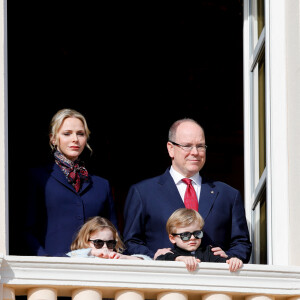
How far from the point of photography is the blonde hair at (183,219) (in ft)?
23.4

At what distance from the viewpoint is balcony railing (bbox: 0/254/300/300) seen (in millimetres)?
6777

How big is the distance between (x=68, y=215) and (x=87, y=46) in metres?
4.64

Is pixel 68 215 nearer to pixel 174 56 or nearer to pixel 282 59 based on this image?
pixel 282 59

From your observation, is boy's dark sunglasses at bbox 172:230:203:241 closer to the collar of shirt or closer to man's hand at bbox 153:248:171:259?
man's hand at bbox 153:248:171:259

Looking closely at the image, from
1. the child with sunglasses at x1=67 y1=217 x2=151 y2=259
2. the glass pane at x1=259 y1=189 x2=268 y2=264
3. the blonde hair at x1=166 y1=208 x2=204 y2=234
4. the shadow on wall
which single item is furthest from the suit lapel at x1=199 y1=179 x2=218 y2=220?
the shadow on wall

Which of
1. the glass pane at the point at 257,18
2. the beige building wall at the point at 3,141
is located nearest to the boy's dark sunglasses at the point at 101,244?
the beige building wall at the point at 3,141

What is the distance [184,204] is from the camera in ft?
25.3

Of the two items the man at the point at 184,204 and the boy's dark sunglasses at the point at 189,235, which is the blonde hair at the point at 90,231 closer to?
the man at the point at 184,204

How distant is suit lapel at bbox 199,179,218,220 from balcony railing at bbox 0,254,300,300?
733mm

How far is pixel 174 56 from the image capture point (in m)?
12.2

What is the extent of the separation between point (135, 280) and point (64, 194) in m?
1.01

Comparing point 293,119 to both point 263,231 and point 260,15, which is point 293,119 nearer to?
point 263,231

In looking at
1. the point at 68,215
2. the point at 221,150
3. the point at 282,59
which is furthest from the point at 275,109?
the point at 221,150

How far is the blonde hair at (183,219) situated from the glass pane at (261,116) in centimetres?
87
